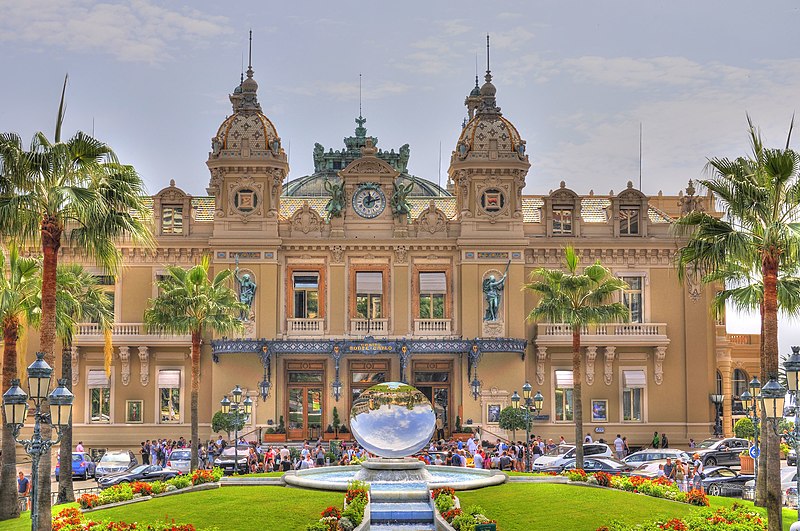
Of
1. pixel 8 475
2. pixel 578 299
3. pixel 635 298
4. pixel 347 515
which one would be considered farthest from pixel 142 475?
pixel 635 298

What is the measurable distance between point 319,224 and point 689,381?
68.7 ft

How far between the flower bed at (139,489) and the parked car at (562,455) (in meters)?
16.0

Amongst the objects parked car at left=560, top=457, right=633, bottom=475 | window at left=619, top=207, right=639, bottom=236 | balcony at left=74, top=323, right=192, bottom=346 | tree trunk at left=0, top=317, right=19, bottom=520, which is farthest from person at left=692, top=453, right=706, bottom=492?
balcony at left=74, top=323, right=192, bottom=346

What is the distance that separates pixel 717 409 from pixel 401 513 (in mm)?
36928

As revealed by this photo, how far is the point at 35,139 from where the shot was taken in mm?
27859

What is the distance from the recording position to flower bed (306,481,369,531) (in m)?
26.0

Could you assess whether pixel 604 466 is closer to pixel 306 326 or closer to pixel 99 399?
pixel 306 326

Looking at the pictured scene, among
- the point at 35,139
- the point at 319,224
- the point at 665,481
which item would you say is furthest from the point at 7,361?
the point at 319,224

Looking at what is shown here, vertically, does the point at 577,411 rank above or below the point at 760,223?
below

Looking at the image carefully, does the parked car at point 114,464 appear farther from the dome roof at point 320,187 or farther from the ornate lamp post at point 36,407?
the dome roof at point 320,187

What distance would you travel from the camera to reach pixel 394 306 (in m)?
57.9

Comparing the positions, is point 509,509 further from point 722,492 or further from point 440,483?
point 722,492

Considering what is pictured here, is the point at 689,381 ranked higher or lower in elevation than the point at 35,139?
lower

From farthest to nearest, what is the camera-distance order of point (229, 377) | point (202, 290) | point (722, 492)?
point (229, 377) < point (202, 290) < point (722, 492)
